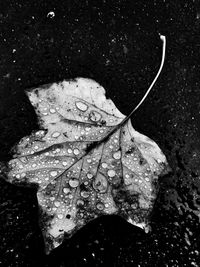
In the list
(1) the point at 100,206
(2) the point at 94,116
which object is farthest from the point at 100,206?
(2) the point at 94,116

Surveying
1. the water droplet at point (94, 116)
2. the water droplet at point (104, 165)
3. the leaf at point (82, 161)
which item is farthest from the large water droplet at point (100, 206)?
the water droplet at point (94, 116)

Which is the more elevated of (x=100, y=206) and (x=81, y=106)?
(x=81, y=106)

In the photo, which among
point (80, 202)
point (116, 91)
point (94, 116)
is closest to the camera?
point (80, 202)

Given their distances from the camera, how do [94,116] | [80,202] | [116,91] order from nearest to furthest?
[80,202] < [94,116] < [116,91]

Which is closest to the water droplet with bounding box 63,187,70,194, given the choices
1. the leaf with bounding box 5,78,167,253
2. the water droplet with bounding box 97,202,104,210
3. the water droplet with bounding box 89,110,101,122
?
the leaf with bounding box 5,78,167,253

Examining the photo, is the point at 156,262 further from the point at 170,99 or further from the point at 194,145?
the point at 170,99

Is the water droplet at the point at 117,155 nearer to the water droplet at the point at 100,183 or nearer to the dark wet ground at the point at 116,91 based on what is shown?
the water droplet at the point at 100,183

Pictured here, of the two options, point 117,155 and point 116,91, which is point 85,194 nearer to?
point 117,155

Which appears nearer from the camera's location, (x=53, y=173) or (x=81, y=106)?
(x=53, y=173)
